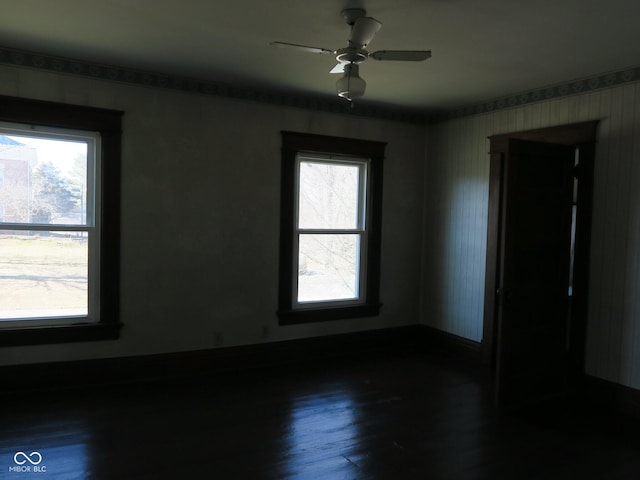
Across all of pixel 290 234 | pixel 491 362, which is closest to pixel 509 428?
pixel 491 362

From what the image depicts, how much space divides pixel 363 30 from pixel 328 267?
2787 mm

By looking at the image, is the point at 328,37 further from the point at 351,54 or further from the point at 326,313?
the point at 326,313

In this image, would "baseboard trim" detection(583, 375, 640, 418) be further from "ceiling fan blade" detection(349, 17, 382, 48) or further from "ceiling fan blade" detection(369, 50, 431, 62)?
"ceiling fan blade" detection(349, 17, 382, 48)

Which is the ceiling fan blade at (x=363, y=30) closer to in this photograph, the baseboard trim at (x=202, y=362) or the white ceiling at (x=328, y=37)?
the white ceiling at (x=328, y=37)

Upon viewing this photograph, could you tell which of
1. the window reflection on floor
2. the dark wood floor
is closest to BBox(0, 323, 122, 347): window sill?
the dark wood floor

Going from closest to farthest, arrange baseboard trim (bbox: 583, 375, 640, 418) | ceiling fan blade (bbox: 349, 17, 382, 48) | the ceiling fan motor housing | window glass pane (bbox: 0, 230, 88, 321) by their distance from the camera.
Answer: ceiling fan blade (bbox: 349, 17, 382, 48)
the ceiling fan motor housing
baseboard trim (bbox: 583, 375, 640, 418)
window glass pane (bbox: 0, 230, 88, 321)

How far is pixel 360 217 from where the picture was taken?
17.0 feet

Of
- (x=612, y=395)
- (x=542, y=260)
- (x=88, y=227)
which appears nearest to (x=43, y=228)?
(x=88, y=227)

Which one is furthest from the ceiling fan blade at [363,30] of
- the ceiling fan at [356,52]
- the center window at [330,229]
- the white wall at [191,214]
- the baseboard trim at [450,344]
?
the baseboard trim at [450,344]

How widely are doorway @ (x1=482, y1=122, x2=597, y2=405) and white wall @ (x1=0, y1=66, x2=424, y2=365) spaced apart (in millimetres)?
1897

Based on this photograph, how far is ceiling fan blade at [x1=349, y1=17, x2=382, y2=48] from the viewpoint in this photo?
103 inches

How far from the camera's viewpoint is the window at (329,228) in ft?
15.5

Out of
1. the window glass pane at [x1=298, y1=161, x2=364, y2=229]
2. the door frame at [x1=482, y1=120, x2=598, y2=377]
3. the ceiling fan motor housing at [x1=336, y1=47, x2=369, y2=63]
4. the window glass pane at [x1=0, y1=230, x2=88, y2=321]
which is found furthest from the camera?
the window glass pane at [x1=298, y1=161, x2=364, y2=229]

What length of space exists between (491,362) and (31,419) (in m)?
3.89
